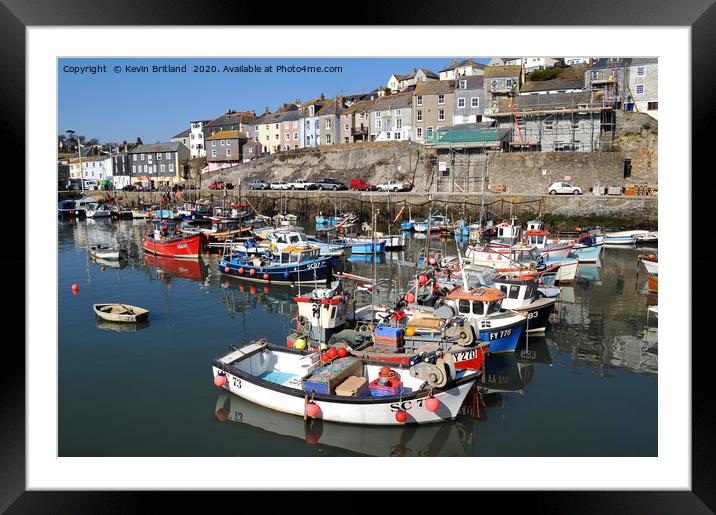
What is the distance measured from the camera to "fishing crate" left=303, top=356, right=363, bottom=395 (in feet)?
28.0

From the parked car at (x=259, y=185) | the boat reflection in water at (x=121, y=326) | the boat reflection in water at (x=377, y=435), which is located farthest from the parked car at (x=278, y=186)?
the boat reflection in water at (x=377, y=435)

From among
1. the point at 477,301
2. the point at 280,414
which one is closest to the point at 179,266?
the point at 477,301

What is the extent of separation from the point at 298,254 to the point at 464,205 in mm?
16164

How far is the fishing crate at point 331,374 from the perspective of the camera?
8547mm

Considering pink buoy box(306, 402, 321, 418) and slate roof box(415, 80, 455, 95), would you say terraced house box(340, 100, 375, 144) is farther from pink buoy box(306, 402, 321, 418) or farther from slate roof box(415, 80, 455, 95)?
pink buoy box(306, 402, 321, 418)

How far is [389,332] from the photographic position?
10453 mm

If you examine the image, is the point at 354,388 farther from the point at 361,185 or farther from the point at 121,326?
the point at 361,185

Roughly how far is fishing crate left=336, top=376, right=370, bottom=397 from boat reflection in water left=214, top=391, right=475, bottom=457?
450 mm

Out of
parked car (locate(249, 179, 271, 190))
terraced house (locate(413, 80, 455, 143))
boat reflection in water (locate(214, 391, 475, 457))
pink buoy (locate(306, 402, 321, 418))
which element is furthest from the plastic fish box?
parked car (locate(249, 179, 271, 190))

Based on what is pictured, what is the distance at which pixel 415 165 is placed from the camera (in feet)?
129
